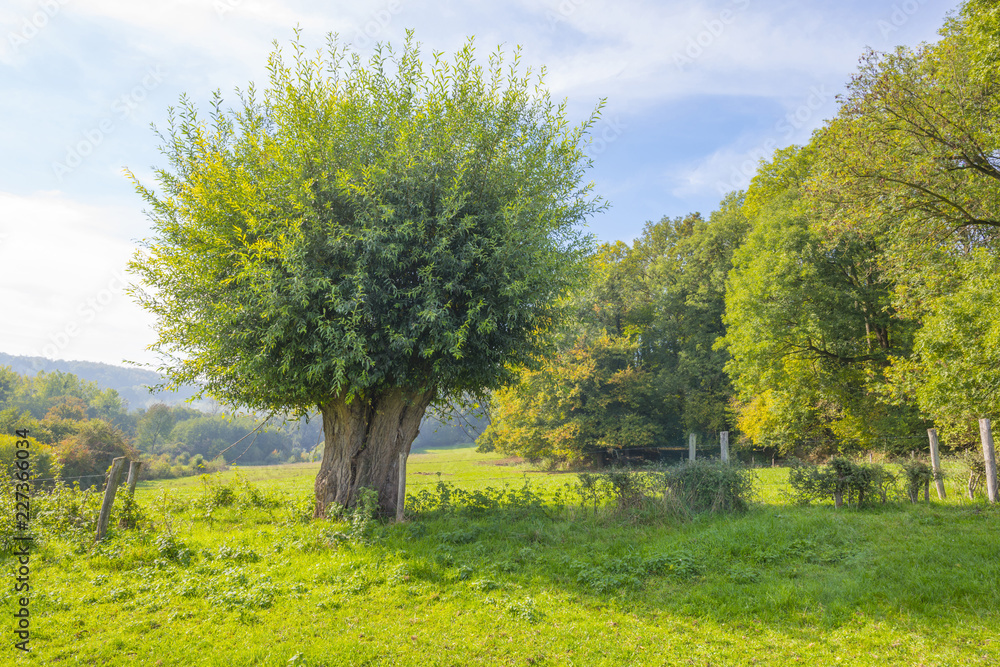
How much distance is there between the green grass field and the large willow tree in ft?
10.7

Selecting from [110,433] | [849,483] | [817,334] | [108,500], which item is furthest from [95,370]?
[849,483]

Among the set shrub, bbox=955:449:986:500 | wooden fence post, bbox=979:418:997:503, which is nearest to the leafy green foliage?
shrub, bbox=955:449:986:500

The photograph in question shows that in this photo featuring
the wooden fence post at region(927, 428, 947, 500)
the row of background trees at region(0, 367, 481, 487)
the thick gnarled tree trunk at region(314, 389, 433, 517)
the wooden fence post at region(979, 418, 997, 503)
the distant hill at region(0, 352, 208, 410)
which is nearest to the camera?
the wooden fence post at region(979, 418, 997, 503)

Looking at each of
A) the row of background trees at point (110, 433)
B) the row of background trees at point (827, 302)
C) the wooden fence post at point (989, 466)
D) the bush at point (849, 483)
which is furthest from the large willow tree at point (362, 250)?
the row of background trees at point (110, 433)

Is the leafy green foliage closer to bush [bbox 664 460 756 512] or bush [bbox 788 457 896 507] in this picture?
bush [bbox 788 457 896 507]

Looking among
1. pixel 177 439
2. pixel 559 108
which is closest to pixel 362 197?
pixel 559 108

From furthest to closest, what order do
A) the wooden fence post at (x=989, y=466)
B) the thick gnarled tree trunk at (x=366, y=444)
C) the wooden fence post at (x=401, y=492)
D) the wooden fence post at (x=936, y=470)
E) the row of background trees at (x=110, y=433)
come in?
the row of background trees at (x=110, y=433)
the thick gnarled tree trunk at (x=366, y=444)
the wooden fence post at (x=936, y=470)
the wooden fence post at (x=401, y=492)
the wooden fence post at (x=989, y=466)

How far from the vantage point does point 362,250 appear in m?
11.2

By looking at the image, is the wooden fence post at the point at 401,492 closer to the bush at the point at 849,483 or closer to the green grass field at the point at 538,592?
the green grass field at the point at 538,592

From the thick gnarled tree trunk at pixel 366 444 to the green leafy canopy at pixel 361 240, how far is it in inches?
24.4

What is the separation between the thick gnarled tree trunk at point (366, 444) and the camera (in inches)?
485

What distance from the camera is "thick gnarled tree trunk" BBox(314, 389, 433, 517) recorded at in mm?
12312

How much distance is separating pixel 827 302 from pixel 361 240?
22.2 metres

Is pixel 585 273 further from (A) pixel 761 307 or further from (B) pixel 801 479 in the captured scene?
(A) pixel 761 307
